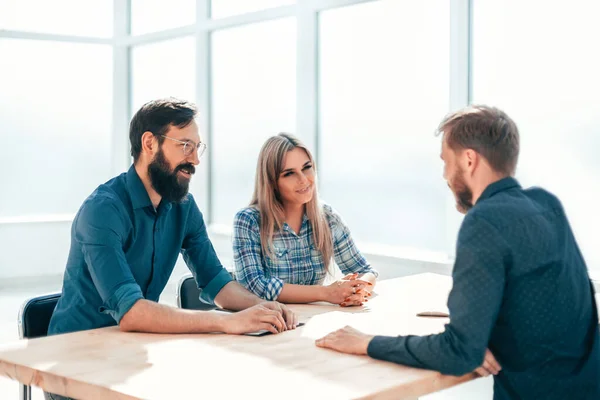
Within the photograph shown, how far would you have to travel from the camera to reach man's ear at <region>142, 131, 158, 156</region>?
2676 millimetres

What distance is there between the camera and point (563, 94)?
4117 mm

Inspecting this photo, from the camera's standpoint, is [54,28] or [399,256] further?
[54,28]

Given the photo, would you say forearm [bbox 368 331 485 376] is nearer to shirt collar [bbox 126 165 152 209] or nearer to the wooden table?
the wooden table

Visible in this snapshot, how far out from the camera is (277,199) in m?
3.29

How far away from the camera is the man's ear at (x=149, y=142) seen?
268 centimetres

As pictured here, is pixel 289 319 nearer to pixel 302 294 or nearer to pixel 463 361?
pixel 302 294

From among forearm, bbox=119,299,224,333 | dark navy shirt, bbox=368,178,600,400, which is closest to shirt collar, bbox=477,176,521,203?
dark navy shirt, bbox=368,178,600,400

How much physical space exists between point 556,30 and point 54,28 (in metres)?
5.15

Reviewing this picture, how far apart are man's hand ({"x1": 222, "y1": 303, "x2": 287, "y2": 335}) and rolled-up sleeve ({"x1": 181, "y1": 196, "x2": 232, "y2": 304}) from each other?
538mm

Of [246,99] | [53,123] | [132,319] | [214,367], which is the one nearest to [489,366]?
[214,367]

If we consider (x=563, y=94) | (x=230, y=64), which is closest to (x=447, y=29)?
(x=563, y=94)

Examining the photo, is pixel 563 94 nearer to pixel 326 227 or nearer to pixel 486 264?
pixel 326 227

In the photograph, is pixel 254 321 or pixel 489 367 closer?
pixel 489 367

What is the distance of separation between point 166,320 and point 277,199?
3.71 ft
